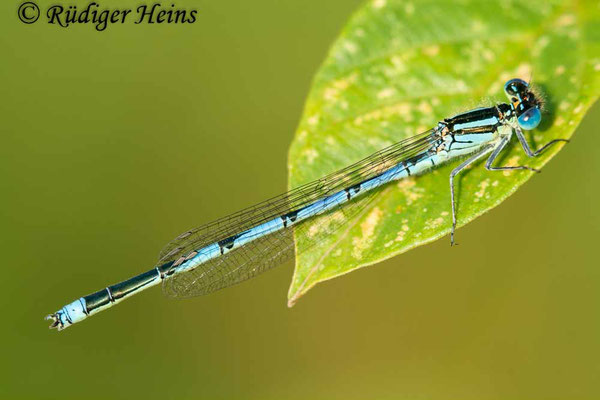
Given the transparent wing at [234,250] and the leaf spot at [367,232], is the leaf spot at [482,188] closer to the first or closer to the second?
the leaf spot at [367,232]

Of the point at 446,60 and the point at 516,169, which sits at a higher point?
the point at 446,60

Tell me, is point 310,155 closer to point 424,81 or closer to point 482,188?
point 424,81

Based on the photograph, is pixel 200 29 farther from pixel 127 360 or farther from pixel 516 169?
pixel 516 169

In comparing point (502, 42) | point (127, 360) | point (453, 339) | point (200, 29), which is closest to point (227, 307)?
point (127, 360)

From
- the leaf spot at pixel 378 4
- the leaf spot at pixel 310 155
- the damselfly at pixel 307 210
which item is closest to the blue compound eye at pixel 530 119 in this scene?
the damselfly at pixel 307 210

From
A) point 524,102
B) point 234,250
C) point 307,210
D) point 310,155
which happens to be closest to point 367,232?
point 310,155

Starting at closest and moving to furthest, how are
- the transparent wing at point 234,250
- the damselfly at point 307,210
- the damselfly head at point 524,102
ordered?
the damselfly head at point 524,102
the damselfly at point 307,210
the transparent wing at point 234,250

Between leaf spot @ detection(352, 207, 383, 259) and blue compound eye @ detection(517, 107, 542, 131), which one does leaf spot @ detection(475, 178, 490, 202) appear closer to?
leaf spot @ detection(352, 207, 383, 259)
